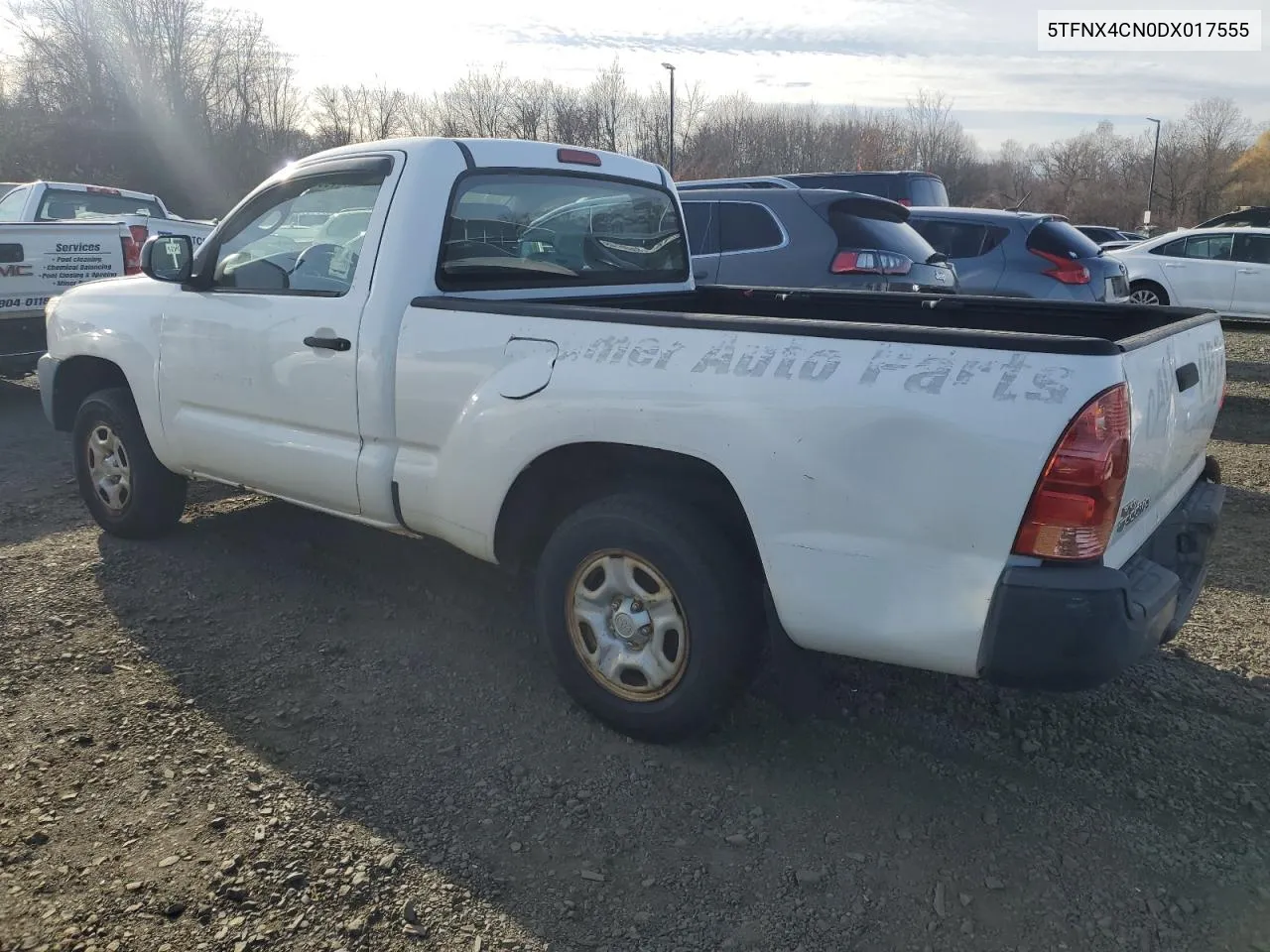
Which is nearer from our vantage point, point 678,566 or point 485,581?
point 678,566

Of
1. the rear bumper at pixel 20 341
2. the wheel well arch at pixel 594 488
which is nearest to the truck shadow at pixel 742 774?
the wheel well arch at pixel 594 488

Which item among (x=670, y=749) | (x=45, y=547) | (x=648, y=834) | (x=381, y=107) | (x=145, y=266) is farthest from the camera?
(x=381, y=107)

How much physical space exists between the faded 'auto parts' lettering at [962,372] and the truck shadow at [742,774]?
4.08ft

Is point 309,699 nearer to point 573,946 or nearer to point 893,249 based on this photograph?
point 573,946

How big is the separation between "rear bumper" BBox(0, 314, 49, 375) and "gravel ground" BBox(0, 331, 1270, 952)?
14.8ft

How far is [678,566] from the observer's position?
2.96 meters

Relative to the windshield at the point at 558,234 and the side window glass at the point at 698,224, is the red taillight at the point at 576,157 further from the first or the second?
the side window glass at the point at 698,224

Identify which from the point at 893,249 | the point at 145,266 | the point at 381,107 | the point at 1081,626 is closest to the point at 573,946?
the point at 1081,626

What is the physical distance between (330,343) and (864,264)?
4693 millimetres

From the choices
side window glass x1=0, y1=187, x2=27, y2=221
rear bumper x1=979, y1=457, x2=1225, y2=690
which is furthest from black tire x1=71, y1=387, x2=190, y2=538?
side window glass x1=0, y1=187, x2=27, y2=221

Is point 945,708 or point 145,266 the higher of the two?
point 145,266

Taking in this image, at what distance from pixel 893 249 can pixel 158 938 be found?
260 inches

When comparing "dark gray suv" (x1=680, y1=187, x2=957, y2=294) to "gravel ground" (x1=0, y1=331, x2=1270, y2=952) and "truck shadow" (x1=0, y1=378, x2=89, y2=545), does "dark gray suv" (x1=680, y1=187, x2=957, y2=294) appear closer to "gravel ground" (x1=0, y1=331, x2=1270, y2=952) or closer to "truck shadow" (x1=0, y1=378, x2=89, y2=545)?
"gravel ground" (x1=0, y1=331, x2=1270, y2=952)

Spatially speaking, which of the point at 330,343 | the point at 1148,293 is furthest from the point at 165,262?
the point at 1148,293
